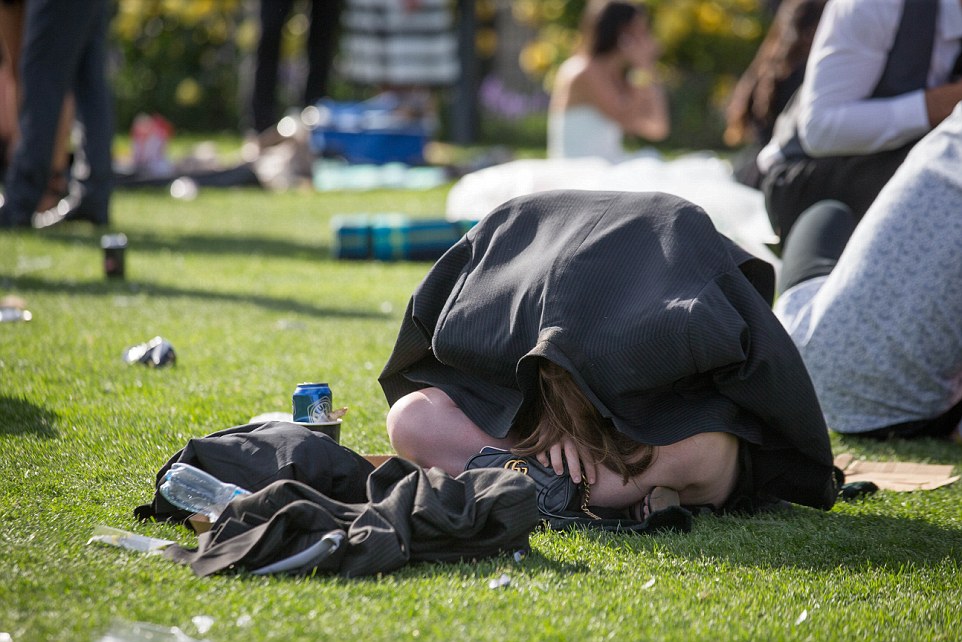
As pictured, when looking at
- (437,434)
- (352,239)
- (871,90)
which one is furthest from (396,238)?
(437,434)

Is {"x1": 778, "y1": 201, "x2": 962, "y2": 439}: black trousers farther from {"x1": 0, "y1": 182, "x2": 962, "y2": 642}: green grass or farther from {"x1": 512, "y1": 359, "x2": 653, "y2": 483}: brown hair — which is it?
{"x1": 512, "y1": 359, "x2": 653, "y2": 483}: brown hair

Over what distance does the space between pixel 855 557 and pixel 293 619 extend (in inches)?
54.5

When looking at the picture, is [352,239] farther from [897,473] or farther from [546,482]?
[546,482]

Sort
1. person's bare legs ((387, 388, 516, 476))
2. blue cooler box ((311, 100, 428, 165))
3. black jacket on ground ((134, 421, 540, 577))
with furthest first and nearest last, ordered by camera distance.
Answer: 1. blue cooler box ((311, 100, 428, 165))
2. person's bare legs ((387, 388, 516, 476))
3. black jacket on ground ((134, 421, 540, 577))

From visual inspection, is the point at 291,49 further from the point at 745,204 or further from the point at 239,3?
the point at 745,204

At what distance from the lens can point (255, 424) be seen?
3115mm

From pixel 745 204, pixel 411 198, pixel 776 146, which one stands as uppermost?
pixel 776 146

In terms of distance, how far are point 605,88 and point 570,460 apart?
6.76 meters

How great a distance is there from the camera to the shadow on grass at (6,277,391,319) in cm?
584

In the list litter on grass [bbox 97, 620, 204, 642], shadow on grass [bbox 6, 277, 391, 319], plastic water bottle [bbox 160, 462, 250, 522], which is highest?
litter on grass [bbox 97, 620, 204, 642]

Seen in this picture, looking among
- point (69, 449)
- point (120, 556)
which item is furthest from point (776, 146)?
point (120, 556)

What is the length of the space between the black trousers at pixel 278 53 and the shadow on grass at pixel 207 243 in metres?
4.95

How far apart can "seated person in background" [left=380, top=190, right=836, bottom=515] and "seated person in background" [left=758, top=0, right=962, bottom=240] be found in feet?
6.24

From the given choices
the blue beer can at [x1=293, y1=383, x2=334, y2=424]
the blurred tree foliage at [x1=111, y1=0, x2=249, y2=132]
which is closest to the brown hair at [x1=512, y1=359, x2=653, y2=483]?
the blue beer can at [x1=293, y1=383, x2=334, y2=424]
